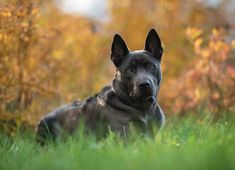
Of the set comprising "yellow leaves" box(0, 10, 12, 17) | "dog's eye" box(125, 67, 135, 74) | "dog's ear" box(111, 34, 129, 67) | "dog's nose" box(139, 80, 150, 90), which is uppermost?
"yellow leaves" box(0, 10, 12, 17)

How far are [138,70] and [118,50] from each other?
48cm

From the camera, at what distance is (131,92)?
800 centimetres

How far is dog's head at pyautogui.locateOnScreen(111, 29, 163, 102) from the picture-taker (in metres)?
7.81

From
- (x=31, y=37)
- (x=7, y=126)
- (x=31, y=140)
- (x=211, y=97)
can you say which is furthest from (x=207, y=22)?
(x=31, y=140)

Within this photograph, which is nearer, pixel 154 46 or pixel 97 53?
pixel 154 46

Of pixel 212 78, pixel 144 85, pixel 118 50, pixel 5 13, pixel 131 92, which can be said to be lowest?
pixel 212 78

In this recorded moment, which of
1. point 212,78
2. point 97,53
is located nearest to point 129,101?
point 212,78

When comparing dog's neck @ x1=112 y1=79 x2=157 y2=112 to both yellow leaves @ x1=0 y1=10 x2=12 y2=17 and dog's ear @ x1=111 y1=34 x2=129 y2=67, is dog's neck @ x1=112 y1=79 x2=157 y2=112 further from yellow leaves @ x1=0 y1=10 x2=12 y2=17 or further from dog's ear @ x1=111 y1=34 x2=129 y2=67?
yellow leaves @ x1=0 y1=10 x2=12 y2=17

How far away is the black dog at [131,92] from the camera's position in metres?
7.91

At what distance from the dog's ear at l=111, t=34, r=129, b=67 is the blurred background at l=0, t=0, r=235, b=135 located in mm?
1531

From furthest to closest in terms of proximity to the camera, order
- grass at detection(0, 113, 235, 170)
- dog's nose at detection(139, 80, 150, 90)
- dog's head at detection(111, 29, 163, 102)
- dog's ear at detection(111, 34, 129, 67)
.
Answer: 1. dog's ear at detection(111, 34, 129, 67)
2. dog's head at detection(111, 29, 163, 102)
3. dog's nose at detection(139, 80, 150, 90)
4. grass at detection(0, 113, 235, 170)

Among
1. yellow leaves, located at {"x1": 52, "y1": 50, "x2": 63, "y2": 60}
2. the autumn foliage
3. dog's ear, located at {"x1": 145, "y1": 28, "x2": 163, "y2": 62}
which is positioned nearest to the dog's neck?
dog's ear, located at {"x1": 145, "y1": 28, "x2": 163, "y2": 62}

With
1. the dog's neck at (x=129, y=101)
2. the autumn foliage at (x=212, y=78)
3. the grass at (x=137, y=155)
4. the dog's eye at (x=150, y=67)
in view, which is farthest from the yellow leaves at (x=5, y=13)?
the autumn foliage at (x=212, y=78)

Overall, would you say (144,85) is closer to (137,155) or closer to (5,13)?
(5,13)
